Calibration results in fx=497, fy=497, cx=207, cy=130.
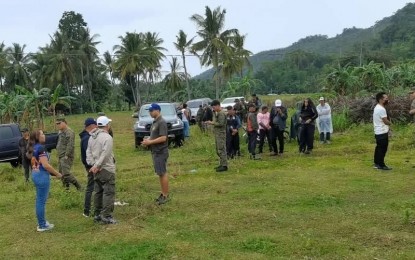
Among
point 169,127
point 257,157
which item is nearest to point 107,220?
point 257,157

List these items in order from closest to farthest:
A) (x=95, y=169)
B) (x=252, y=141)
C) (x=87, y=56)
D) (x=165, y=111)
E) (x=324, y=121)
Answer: (x=95, y=169), (x=252, y=141), (x=324, y=121), (x=165, y=111), (x=87, y=56)

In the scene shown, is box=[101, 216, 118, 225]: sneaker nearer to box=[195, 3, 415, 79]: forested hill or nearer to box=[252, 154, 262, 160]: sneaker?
box=[252, 154, 262, 160]: sneaker

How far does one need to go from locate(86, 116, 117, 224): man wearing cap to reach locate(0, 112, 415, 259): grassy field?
287 mm

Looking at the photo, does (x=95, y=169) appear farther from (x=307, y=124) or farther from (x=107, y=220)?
(x=307, y=124)

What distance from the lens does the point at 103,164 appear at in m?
7.14

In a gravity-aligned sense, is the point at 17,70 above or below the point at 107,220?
above

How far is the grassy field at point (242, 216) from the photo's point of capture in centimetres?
584

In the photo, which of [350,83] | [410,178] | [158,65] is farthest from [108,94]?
[410,178]

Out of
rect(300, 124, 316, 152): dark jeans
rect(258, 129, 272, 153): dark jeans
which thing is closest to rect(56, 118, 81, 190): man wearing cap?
rect(258, 129, 272, 153): dark jeans

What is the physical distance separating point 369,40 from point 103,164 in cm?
7846

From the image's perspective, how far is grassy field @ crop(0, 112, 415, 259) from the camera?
Answer: 5.84 metres

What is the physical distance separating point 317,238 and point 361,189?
10.0ft

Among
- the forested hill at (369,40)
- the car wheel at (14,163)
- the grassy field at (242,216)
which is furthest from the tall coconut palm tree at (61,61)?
the grassy field at (242,216)

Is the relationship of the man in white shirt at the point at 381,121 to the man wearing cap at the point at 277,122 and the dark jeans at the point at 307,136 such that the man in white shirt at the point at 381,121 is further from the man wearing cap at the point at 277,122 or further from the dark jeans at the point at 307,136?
the man wearing cap at the point at 277,122
